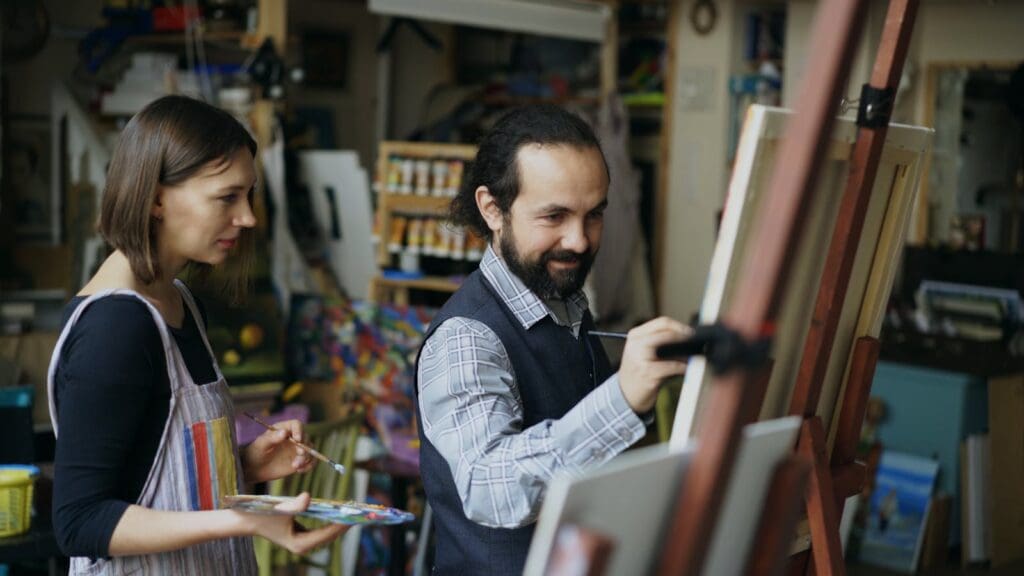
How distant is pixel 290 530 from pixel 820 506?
28.5 inches

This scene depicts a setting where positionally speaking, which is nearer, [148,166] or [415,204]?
[148,166]

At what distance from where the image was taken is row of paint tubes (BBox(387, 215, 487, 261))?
5512mm

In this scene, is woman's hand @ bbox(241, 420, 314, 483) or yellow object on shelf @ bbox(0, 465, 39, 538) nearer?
woman's hand @ bbox(241, 420, 314, 483)

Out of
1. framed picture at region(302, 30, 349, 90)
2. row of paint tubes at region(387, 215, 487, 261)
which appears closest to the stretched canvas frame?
row of paint tubes at region(387, 215, 487, 261)

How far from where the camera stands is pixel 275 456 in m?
2.09

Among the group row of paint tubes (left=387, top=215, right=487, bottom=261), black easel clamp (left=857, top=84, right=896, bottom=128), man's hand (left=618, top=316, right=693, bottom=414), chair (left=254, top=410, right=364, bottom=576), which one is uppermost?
black easel clamp (left=857, top=84, right=896, bottom=128)

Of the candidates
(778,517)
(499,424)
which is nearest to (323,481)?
(499,424)

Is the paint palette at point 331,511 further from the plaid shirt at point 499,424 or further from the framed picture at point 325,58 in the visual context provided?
the framed picture at point 325,58

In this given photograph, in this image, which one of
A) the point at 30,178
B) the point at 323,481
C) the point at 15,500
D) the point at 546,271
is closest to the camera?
the point at 546,271

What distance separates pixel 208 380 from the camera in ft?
6.18

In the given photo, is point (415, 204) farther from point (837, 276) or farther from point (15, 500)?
point (837, 276)

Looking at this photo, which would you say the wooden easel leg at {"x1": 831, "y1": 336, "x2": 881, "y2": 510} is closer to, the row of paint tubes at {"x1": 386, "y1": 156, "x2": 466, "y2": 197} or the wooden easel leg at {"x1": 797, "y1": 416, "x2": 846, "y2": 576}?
the wooden easel leg at {"x1": 797, "y1": 416, "x2": 846, "y2": 576}

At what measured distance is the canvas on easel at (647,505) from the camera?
106cm

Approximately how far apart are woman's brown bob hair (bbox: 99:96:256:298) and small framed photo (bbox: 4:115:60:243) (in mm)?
5190
